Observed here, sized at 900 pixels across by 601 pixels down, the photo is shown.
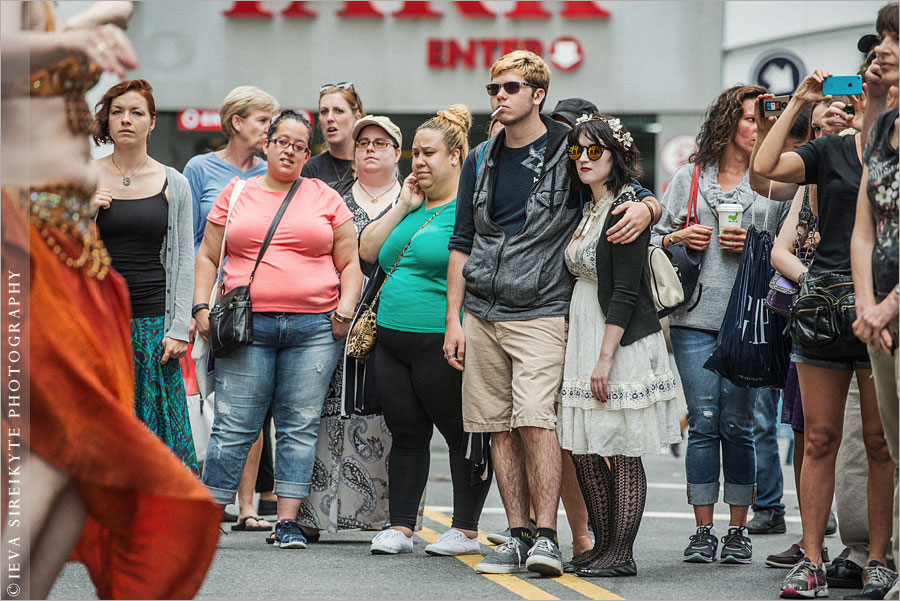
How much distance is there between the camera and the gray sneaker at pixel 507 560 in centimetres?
548

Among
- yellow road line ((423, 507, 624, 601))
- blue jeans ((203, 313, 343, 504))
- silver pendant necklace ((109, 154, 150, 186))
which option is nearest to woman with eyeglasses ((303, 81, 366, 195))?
blue jeans ((203, 313, 343, 504))

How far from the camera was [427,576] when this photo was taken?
545 cm

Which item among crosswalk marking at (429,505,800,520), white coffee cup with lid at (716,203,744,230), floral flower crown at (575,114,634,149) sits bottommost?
crosswalk marking at (429,505,800,520)

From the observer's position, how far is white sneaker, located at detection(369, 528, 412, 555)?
6.09 meters

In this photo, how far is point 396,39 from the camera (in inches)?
765

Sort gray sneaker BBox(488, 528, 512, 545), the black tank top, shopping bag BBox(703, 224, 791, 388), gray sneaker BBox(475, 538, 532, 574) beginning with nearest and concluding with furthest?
1. gray sneaker BBox(475, 538, 532, 574)
2. shopping bag BBox(703, 224, 791, 388)
3. the black tank top
4. gray sneaker BBox(488, 528, 512, 545)

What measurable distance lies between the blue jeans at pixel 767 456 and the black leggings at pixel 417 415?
1.89 meters

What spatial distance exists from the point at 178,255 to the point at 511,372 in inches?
71.7

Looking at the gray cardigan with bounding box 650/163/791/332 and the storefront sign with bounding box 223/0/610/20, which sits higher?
the storefront sign with bounding box 223/0/610/20

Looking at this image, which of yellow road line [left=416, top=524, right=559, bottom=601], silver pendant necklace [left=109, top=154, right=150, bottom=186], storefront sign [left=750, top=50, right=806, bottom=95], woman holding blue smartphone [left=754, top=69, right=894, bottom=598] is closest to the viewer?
yellow road line [left=416, top=524, right=559, bottom=601]

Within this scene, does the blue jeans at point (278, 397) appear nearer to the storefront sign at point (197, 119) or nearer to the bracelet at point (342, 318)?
the bracelet at point (342, 318)

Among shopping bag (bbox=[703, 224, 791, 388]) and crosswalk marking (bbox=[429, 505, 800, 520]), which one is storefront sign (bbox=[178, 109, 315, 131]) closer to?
crosswalk marking (bbox=[429, 505, 800, 520])

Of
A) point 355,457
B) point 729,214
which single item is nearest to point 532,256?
point 729,214

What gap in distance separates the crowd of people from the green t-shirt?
14mm
